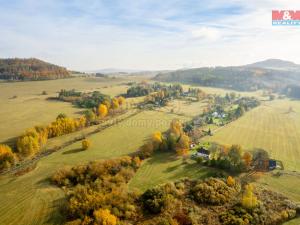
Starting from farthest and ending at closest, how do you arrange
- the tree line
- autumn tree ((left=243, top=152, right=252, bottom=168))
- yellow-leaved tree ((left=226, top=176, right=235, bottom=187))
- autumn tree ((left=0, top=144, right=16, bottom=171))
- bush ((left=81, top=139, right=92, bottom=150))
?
bush ((left=81, top=139, right=92, bottom=150)), the tree line, autumn tree ((left=243, top=152, right=252, bottom=168)), autumn tree ((left=0, top=144, right=16, bottom=171)), yellow-leaved tree ((left=226, top=176, right=235, bottom=187))

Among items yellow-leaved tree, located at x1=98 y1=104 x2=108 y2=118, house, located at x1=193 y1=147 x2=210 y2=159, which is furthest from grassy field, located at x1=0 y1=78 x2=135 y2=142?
house, located at x1=193 y1=147 x2=210 y2=159

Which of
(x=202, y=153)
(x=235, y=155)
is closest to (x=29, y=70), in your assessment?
(x=202, y=153)

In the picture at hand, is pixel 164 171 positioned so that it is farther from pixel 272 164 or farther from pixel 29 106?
pixel 29 106

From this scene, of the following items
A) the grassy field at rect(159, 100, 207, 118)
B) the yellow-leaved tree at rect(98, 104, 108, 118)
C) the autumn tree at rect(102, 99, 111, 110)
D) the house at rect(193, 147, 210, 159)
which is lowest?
the house at rect(193, 147, 210, 159)

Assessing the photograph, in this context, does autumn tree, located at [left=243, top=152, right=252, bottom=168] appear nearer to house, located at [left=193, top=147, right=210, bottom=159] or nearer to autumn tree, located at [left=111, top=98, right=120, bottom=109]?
house, located at [left=193, top=147, right=210, bottom=159]

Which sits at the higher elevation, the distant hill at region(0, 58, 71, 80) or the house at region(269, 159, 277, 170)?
the distant hill at region(0, 58, 71, 80)

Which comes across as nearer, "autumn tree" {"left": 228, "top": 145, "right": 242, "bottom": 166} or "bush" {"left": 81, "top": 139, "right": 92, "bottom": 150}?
"autumn tree" {"left": 228, "top": 145, "right": 242, "bottom": 166}

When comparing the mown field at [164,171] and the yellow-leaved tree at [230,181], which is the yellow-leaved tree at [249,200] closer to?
the yellow-leaved tree at [230,181]
